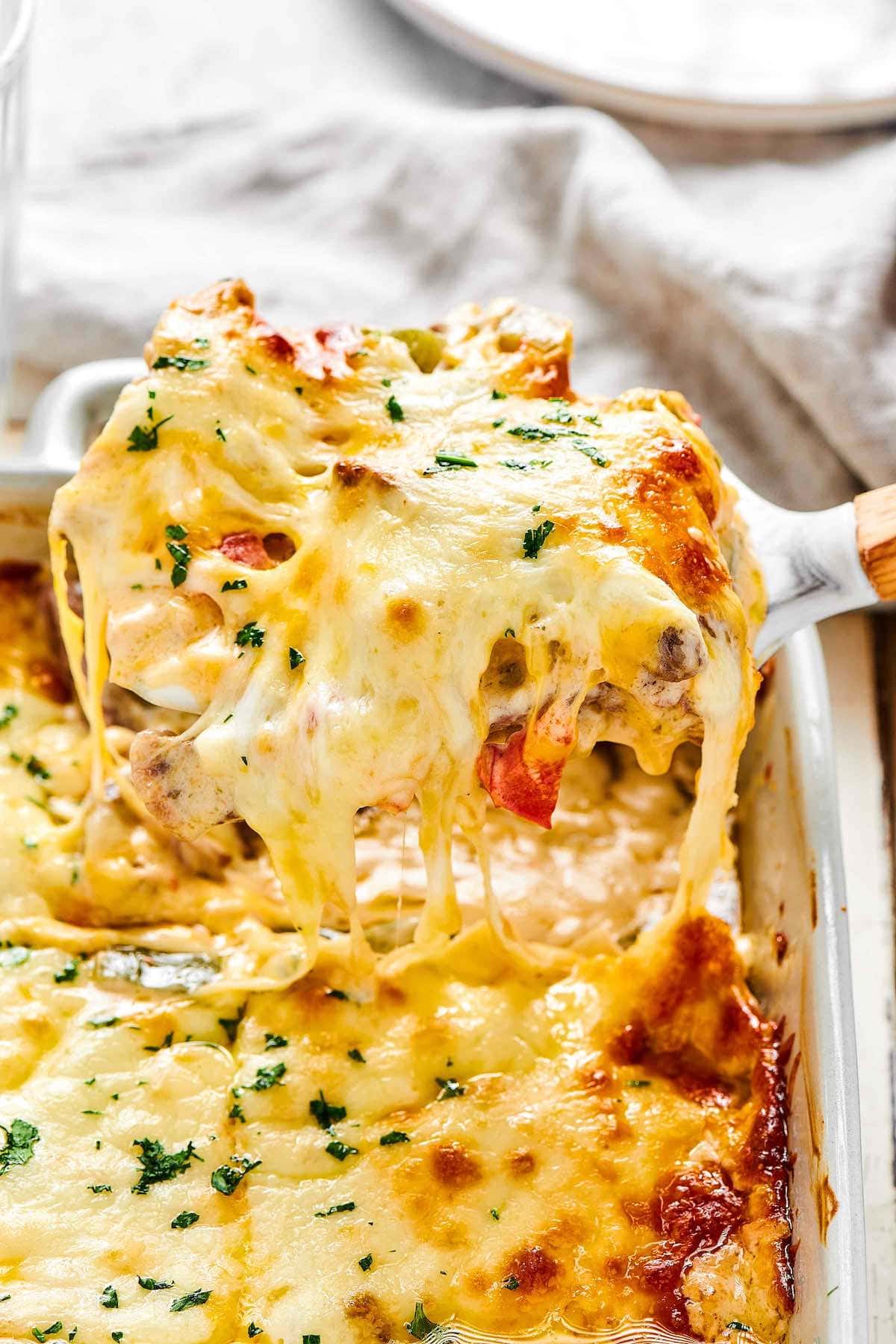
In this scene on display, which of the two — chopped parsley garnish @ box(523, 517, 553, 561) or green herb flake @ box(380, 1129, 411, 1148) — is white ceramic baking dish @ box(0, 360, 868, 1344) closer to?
green herb flake @ box(380, 1129, 411, 1148)

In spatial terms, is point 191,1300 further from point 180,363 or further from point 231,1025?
point 180,363

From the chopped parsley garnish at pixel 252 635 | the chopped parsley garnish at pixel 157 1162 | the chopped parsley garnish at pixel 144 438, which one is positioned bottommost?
the chopped parsley garnish at pixel 157 1162

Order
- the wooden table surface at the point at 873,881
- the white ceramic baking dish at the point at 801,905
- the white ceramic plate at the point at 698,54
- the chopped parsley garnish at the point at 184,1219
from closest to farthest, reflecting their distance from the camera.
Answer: the white ceramic baking dish at the point at 801,905 → the chopped parsley garnish at the point at 184,1219 → the wooden table surface at the point at 873,881 → the white ceramic plate at the point at 698,54

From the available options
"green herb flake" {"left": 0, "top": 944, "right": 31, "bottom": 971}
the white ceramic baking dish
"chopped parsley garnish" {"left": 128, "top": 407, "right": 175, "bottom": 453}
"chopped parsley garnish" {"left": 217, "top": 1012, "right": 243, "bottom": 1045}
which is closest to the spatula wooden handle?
the white ceramic baking dish

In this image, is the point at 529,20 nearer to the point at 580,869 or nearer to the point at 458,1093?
the point at 580,869

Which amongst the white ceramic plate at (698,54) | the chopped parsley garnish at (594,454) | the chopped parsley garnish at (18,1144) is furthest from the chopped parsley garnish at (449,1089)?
the white ceramic plate at (698,54)

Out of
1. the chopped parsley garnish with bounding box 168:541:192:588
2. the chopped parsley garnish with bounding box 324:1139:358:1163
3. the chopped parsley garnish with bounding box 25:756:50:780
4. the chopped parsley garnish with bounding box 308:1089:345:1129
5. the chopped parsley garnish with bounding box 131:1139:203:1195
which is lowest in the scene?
the chopped parsley garnish with bounding box 131:1139:203:1195

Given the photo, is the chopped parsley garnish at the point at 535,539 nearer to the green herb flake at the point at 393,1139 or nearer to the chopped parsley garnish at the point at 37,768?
the green herb flake at the point at 393,1139
